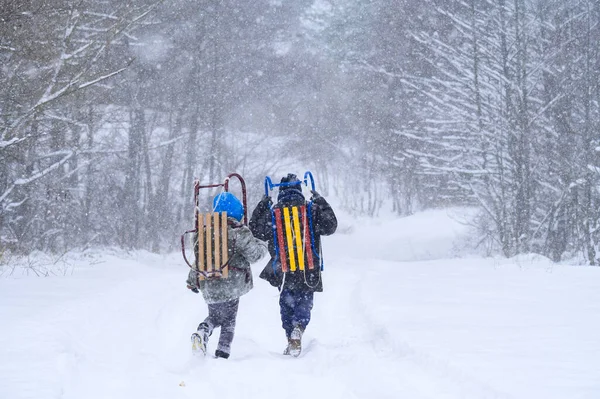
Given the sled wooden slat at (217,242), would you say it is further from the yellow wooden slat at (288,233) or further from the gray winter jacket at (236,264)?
the yellow wooden slat at (288,233)

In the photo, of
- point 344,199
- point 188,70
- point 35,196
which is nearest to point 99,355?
point 35,196

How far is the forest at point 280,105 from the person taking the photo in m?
11.5

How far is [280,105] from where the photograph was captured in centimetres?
3175

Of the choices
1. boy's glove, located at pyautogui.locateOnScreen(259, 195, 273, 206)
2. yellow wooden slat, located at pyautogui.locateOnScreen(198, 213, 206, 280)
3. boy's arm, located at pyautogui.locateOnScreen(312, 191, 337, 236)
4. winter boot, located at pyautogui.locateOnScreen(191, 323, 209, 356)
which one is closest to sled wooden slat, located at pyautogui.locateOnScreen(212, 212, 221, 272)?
yellow wooden slat, located at pyautogui.locateOnScreen(198, 213, 206, 280)

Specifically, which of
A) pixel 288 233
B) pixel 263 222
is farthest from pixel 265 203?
pixel 288 233

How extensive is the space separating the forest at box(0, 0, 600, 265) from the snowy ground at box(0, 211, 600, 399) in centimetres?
310

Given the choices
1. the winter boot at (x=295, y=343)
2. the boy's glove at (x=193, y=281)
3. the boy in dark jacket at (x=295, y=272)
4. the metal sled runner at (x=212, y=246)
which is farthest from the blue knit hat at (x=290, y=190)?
the winter boot at (x=295, y=343)

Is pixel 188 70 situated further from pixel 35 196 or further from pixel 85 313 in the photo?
pixel 85 313

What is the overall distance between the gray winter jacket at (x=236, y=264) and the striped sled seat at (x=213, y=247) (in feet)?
0.36

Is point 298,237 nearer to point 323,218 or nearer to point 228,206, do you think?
point 323,218

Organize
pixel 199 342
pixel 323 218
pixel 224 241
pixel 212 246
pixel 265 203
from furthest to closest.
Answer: pixel 265 203, pixel 323 218, pixel 212 246, pixel 224 241, pixel 199 342

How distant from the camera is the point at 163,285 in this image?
35.6 ft

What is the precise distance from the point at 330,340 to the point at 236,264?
5.02ft

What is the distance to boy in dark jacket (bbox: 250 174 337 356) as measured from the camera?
6395mm
